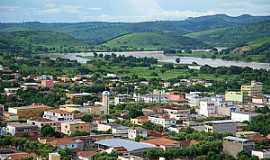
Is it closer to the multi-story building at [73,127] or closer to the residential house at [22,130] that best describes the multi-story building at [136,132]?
the multi-story building at [73,127]

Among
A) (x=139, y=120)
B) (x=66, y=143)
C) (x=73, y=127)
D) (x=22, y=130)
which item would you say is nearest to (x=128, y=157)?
(x=66, y=143)

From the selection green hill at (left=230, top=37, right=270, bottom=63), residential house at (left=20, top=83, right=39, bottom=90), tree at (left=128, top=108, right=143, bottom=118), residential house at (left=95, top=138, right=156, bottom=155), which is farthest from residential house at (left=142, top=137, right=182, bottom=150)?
green hill at (left=230, top=37, right=270, bottom=63)

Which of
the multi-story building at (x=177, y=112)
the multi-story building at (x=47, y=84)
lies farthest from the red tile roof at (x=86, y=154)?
the multi-story building at (x=47, y=84)

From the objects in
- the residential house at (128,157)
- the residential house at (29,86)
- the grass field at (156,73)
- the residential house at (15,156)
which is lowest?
the grass field at (156,73)

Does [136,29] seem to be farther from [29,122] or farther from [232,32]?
[29,122]

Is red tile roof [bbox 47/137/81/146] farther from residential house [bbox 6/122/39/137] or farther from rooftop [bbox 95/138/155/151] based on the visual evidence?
residential house [bbox 6/122/39/137]

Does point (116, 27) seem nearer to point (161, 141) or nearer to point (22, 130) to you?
point (22, 130)
